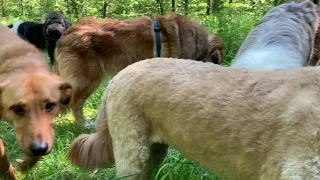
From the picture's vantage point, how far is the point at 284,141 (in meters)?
2.20

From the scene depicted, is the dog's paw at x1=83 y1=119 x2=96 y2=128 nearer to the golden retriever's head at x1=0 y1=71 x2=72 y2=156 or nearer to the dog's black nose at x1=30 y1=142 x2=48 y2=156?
the golden retriever's head at x1=0 y1=71 x2=72 y2=156

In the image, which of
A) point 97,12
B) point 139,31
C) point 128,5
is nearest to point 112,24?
point 139,31

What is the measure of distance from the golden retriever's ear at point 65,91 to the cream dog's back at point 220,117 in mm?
914

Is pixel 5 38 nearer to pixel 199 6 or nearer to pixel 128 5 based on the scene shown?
pixel 128 5

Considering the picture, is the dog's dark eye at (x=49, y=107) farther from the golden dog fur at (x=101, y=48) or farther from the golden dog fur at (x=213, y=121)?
the golden dog fur at (x=101, y=48)

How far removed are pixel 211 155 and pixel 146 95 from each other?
0.56 metres

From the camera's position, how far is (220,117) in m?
2.44

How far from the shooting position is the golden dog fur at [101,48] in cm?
600

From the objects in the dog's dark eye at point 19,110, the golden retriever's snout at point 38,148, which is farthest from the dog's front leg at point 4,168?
the golden retriever's snout at point 38,148

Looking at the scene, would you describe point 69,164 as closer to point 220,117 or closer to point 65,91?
point 65,91

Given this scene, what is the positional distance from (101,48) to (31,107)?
2.66 meters

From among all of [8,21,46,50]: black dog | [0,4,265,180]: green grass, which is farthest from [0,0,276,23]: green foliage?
[0,4,265,180]: green grass

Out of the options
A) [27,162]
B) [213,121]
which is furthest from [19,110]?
[213,121]

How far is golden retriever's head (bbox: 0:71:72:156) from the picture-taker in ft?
11.0
